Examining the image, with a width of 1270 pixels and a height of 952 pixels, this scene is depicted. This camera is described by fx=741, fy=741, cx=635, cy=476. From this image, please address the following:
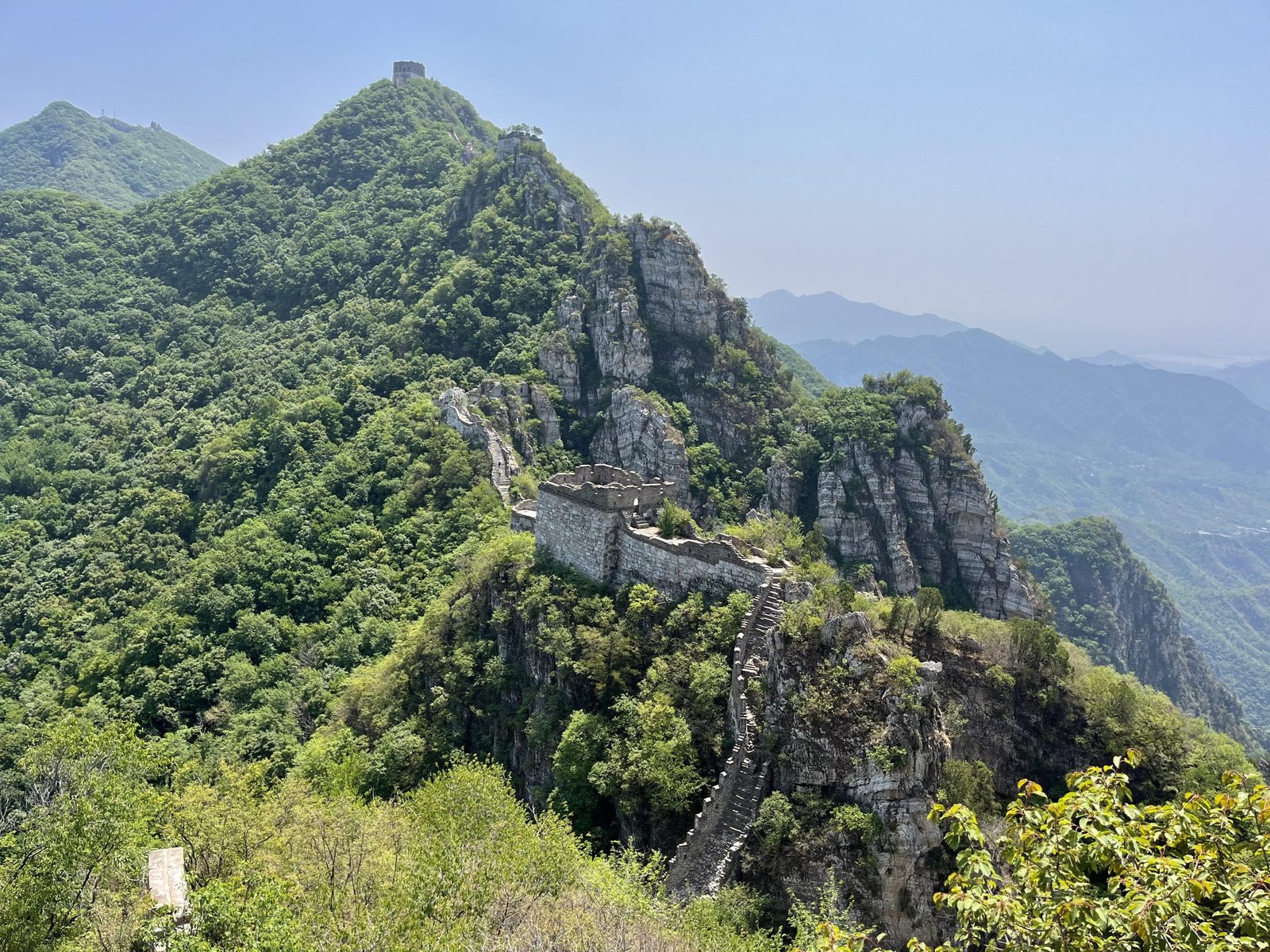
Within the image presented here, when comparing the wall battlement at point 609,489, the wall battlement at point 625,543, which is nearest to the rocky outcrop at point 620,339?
the wall battlement at point 609,489

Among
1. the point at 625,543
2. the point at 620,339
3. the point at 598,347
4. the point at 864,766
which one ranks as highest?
the point at 620,339

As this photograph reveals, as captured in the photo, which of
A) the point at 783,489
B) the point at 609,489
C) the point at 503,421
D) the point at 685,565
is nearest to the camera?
the point at 685,565

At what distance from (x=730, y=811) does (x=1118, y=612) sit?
124m

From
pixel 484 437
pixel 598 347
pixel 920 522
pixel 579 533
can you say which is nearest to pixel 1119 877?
pixel 579 533

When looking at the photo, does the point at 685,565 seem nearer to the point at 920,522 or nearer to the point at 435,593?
the point at 435,593

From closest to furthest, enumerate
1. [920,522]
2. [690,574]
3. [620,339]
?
[690,574] < [920,522] < [620,339]

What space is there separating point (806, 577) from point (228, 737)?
112 ft

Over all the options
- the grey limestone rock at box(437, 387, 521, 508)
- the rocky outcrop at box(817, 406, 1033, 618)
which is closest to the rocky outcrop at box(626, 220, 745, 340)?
the rocky outcrop at box(817, 406, 1033, 618)

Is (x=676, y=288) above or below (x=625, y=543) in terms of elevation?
above

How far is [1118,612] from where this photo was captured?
122 meters

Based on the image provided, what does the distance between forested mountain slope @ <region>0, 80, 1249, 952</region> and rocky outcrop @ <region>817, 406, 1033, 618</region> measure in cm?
35

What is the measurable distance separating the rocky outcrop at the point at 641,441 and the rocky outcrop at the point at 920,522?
600 inches

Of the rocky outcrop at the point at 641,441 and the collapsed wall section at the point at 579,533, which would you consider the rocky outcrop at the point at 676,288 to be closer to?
the rocky outcrop at the point at 641,441

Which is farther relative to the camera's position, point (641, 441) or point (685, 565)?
point (641, 441)
